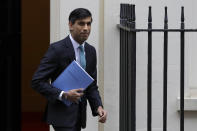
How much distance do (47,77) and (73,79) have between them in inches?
8.7

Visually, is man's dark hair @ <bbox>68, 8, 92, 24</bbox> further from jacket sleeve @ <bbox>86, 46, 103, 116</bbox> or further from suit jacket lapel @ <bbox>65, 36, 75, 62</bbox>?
jacket sleeve @ <bbox>86, 46, 103, 116</bbox>

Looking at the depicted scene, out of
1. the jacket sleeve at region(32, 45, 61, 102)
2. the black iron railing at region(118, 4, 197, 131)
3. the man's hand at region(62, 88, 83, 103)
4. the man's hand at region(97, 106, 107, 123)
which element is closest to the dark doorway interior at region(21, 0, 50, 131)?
the black iron railing at region(118, 4, 197, 131)

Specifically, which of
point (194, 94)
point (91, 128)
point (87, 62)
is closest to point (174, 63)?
point (194, 94)

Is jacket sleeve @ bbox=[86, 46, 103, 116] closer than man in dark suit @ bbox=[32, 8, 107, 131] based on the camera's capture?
No

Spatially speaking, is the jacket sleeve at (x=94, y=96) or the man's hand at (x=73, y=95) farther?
the jacket sleeve at (x=94, y=96)

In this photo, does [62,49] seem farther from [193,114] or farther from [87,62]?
[193,114]

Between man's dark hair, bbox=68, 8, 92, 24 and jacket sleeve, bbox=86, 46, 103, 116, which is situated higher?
man's dark hair, bbox=68, 8, 92, 24

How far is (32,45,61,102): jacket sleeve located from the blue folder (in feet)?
0.23

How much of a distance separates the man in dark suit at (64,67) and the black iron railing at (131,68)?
36cm

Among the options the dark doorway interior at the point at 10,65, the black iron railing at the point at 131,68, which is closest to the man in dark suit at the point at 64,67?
the black iron railing at the point at 131,68

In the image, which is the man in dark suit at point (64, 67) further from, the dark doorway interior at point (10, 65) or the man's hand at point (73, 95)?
the dark doorway interior at point (10, 65)

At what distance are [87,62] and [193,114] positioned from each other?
188 centimetres

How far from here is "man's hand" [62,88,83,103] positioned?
6125mm

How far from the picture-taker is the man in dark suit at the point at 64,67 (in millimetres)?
6273
